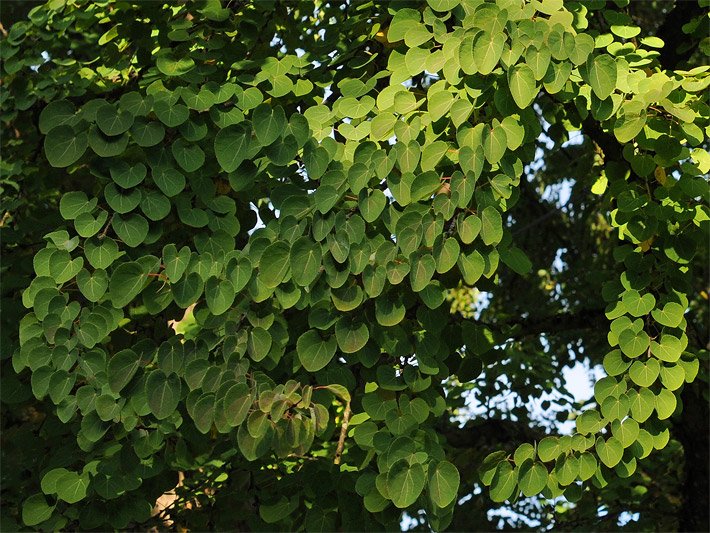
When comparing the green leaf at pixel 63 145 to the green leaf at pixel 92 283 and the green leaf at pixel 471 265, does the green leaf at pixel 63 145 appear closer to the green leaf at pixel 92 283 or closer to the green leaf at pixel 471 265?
the green leaf at pixel 92 283

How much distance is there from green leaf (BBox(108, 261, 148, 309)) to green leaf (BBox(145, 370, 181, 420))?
20cm

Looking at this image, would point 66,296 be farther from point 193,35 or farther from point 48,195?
point 48,195

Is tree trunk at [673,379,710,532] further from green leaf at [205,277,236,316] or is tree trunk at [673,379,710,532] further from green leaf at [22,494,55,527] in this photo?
green leaf at [22,494,55,527]

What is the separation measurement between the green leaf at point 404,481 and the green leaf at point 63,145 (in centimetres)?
111

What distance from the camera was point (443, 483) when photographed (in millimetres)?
2332

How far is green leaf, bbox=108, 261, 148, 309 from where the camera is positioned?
98.0 inches

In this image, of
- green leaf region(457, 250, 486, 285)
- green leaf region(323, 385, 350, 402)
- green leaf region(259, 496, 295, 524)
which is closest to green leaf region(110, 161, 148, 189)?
green leaf region(323, 385, 350, 402)

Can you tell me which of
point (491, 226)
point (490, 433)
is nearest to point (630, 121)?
point (491, 226)

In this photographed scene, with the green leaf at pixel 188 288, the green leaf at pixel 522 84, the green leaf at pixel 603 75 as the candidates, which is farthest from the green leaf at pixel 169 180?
the green leaf at pixel 603 75

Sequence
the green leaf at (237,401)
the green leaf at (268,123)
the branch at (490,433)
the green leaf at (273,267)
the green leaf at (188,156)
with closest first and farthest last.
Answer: the green leaf at (237,401), the green leaf at (273,267), the green leaf at (268,123), the green leaf at (188,156), the branch at (490,433)

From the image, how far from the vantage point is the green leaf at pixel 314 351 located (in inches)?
95.7

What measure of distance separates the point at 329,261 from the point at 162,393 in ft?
1.72

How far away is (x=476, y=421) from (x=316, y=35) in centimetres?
181

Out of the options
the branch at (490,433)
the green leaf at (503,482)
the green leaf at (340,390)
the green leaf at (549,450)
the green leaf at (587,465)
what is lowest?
the branch at (490,433)
